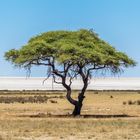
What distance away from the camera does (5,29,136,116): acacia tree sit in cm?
4384

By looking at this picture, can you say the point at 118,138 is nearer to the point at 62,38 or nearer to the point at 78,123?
the point at 78,123

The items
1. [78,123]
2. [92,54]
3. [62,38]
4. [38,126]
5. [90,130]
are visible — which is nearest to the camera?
[90,130]

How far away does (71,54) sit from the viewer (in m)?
43.8

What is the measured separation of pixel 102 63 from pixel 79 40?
116 inches

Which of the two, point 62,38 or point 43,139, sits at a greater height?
point 62,38

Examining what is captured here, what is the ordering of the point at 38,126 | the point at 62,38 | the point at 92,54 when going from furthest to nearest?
the point at 62,38 < the point at 92,54 < the point at 38,126

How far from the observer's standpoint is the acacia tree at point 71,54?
43844mm

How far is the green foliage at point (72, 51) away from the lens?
43750 millimetres

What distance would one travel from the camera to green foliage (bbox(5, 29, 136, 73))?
43750 mm

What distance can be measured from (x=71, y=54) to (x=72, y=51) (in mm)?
314

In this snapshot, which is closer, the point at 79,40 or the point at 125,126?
the point at 125,126

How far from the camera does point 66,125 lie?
35.7 m

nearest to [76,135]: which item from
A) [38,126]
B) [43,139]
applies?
[43,139]

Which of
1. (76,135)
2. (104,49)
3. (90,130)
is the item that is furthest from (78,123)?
(104,49)
